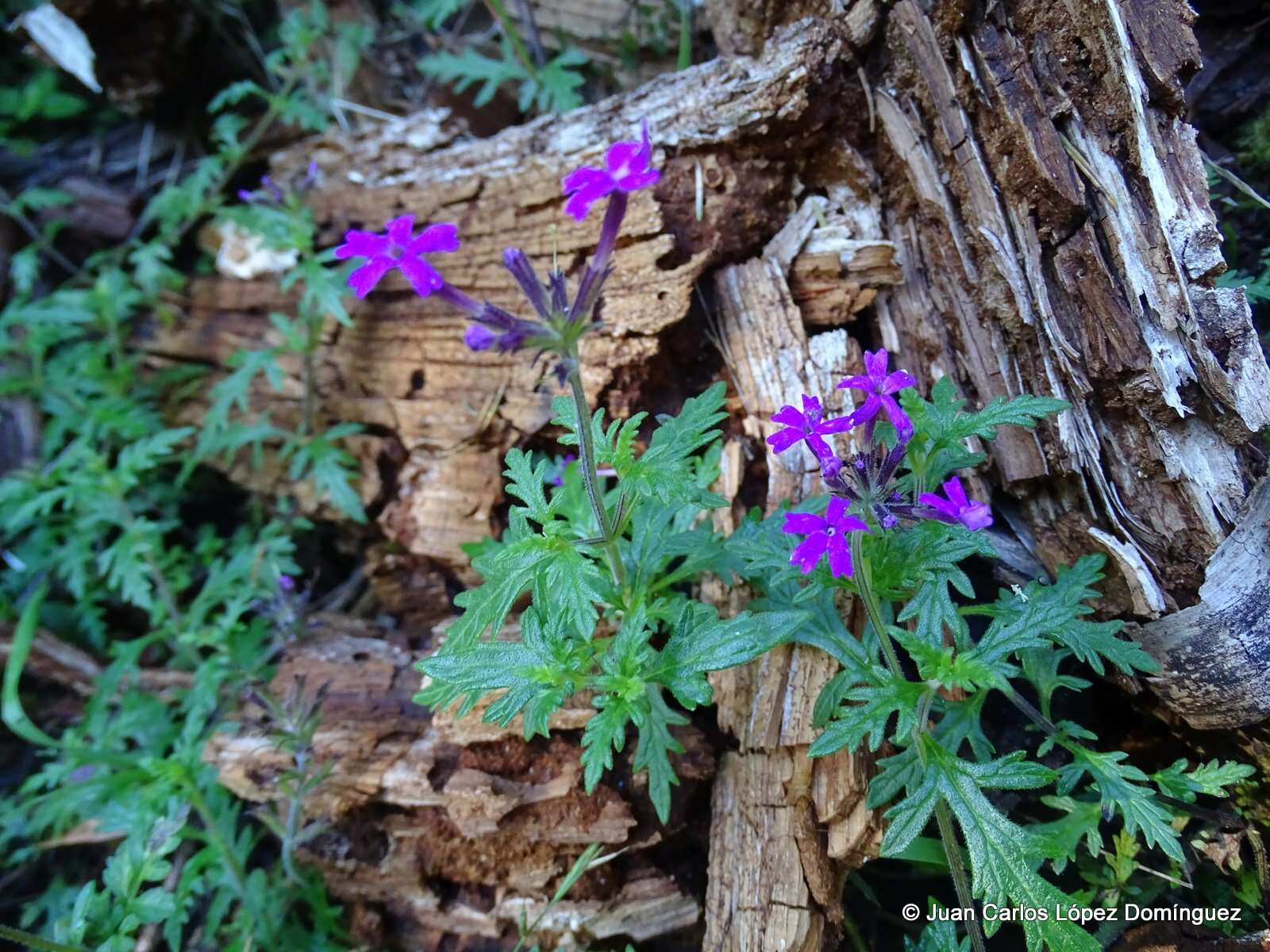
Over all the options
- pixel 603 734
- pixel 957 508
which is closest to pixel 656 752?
pixel 603 734

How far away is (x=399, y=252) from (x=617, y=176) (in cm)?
58

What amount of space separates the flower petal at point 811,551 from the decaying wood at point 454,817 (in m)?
0.90

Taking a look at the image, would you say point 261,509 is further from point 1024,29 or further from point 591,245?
point 1024,29

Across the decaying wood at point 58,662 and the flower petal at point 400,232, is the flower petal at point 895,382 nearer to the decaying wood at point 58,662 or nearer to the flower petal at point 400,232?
the flower petal at point 400,232

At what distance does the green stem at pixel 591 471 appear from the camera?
6.36ft

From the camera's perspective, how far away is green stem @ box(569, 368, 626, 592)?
6.36 ft

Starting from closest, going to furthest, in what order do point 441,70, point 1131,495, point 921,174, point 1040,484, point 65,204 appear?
point 1131,495
point 1040,484
point 921,174
point 441,70
point 65,204

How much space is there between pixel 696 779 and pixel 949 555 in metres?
1.13

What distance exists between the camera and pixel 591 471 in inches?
81.0

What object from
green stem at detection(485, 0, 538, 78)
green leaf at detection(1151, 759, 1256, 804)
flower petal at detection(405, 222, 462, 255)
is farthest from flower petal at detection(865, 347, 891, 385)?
green stem at detection(485, 0, 538, 78)

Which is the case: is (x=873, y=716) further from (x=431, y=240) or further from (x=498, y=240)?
(x=498, y=240)

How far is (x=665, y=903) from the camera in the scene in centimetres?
257

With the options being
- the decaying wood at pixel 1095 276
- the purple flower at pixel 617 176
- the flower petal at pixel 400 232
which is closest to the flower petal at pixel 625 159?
the purple flower at pixel 617 176

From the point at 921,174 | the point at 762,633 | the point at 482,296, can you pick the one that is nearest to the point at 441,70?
the point at 482,296
